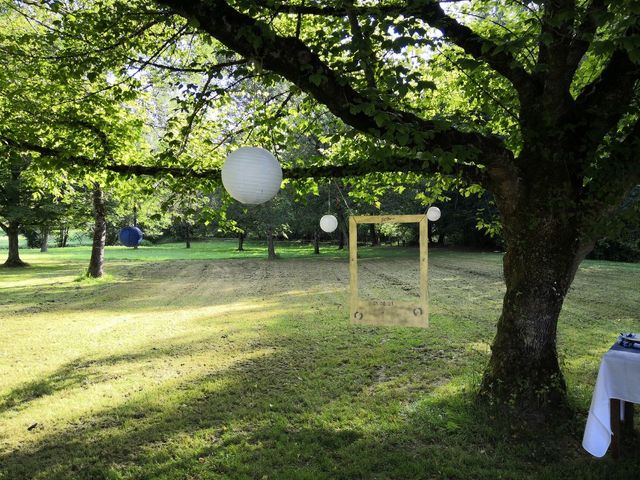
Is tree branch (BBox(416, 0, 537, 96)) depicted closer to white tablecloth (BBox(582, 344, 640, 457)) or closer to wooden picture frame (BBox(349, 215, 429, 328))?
wooden picture frame (BBox(349, 215, 429, 328))

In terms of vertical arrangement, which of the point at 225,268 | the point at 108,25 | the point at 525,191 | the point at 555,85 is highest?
the point at 108,25

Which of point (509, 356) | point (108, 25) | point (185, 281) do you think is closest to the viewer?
point (509, 356)

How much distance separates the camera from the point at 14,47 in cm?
640

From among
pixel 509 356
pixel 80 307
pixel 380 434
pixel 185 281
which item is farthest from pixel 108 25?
pixel 185 281

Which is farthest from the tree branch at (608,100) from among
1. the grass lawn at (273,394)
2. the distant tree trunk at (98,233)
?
the distant tree trunk at (98,233)

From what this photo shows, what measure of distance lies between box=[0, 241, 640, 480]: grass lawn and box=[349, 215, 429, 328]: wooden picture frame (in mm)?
926

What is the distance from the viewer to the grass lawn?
13.3 ft

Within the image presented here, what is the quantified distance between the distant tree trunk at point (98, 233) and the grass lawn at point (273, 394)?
5.09 m

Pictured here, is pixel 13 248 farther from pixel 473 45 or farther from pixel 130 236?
pixel 473 45

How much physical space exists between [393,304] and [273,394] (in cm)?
187

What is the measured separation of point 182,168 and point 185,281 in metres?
12.3

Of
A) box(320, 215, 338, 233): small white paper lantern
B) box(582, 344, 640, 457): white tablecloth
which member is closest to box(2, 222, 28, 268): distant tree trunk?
box(320, 215, 338, 233): small white paper lantern

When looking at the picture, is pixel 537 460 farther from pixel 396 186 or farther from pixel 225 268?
pixel 225 268

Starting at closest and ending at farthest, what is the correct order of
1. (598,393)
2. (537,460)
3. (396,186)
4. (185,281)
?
(598,393)
(537,460)
(396,186)
(185,281)
